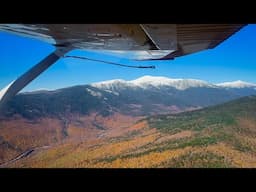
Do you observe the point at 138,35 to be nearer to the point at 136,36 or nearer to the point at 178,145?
the point at 136,36

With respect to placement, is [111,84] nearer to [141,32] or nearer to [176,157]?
[176,157]

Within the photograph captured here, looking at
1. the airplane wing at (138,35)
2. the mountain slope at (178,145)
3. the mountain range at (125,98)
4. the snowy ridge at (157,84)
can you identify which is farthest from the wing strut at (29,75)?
the snowy ridge at (157,84)

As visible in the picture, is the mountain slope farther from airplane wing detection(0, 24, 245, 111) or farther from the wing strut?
airplane wing detection(0, 24, 245, 111)

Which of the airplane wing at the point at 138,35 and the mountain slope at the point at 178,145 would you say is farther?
the mountain slope at the point at 178,145

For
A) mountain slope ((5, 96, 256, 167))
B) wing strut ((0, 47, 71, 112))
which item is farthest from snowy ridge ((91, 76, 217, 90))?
wing strut ((0, 47, 71, 112))

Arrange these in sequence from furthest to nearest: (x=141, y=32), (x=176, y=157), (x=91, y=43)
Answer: (x=176, y=157), (x=91, y=43), (x=141, y=32)

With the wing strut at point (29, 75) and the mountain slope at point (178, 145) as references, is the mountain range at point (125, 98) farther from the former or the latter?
the wing strut at point (29, 75)

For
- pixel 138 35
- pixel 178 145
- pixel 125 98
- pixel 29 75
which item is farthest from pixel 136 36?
pixel 125 98
